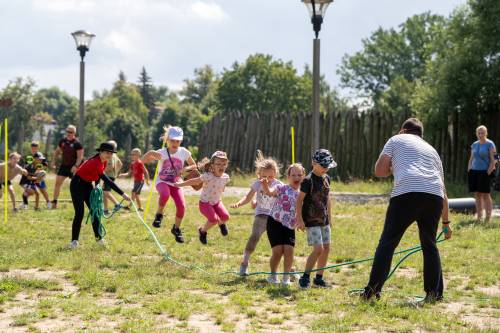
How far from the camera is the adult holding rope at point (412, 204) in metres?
6.88

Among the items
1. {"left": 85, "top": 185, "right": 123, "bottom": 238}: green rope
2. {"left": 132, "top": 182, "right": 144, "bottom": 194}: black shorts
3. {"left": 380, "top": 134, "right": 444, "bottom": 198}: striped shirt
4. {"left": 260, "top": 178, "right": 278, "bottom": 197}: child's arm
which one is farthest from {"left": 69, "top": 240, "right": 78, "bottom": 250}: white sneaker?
{"left": 132, "top": 182, "right": 144, "bottom": 194}: black shorts

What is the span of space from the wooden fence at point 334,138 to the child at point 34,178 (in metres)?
10.7

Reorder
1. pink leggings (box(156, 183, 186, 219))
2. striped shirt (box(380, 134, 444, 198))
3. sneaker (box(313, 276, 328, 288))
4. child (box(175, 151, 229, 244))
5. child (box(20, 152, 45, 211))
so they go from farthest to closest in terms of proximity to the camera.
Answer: child (box(20, 152, 45, 211)) → pink leggings (box(156, 183, 186, 219)) → child (box(175, 151, 229, 244)) → sneaker (box(313, 276, 328, 288)) → striped shirt (box(380, 134, 444, 198))

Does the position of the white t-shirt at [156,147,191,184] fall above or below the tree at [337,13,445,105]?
below

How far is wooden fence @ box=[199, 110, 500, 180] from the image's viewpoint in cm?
2253

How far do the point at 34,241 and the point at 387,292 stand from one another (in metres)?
5.44

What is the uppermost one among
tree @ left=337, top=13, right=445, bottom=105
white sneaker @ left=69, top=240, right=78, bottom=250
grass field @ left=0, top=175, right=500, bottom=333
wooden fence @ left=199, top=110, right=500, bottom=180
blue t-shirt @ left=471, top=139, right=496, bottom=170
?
tree @ left=337, top=13, right=445, bottom=105

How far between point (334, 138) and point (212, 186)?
15316mm

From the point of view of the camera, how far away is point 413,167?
6930 millimetres

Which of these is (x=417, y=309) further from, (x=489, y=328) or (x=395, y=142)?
(x=395, y=142)

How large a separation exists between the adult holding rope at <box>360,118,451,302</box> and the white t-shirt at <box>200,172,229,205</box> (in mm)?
3039

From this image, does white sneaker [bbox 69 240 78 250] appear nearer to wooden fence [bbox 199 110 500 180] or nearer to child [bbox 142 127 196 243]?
child [bbox 142 127 196 243]

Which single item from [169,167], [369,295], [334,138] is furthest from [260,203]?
[334,138]

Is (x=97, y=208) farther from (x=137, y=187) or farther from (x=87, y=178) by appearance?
(x=137, y=187)
